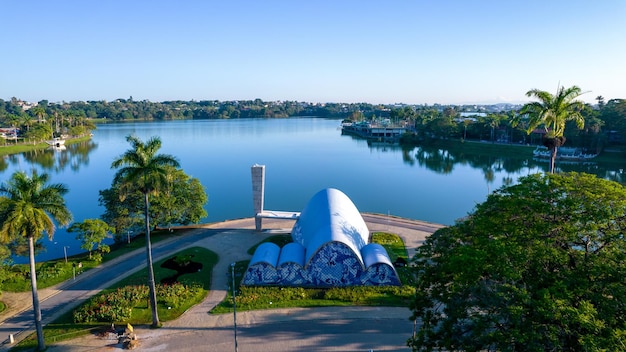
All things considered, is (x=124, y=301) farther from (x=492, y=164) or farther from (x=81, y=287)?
(x=492, y=164)

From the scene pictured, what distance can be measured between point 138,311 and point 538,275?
71.2 feet

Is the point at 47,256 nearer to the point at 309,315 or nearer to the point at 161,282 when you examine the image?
the point at 161,282

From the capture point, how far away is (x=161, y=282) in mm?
27812

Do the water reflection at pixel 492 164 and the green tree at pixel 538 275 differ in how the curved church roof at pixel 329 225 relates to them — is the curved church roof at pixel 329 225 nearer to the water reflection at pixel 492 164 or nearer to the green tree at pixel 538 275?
the green tree at pixel 538 275

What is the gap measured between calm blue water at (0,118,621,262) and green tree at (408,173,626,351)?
30.4 metres

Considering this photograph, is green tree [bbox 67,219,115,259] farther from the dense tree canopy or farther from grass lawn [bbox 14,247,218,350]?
grass lawn [bbox 14,247,218,350]

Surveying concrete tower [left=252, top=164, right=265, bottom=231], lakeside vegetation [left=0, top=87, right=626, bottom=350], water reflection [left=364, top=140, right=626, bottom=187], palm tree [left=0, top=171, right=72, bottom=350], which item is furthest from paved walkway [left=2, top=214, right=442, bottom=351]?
water reflection [left=364, top=140, right=626, bottom=187]

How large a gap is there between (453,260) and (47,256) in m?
37.7

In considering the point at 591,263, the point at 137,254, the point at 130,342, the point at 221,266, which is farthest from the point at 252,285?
the point at 591,263

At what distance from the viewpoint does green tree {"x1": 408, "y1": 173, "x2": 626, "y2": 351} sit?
1249 cm

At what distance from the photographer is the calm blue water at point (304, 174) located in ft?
177

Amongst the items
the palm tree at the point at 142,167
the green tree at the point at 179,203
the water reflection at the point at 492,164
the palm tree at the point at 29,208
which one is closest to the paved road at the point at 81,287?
the green tree at the point at 179,203

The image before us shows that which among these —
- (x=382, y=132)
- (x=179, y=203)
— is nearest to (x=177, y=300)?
(x=179, y=203)

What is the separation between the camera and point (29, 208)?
61.8 feet
